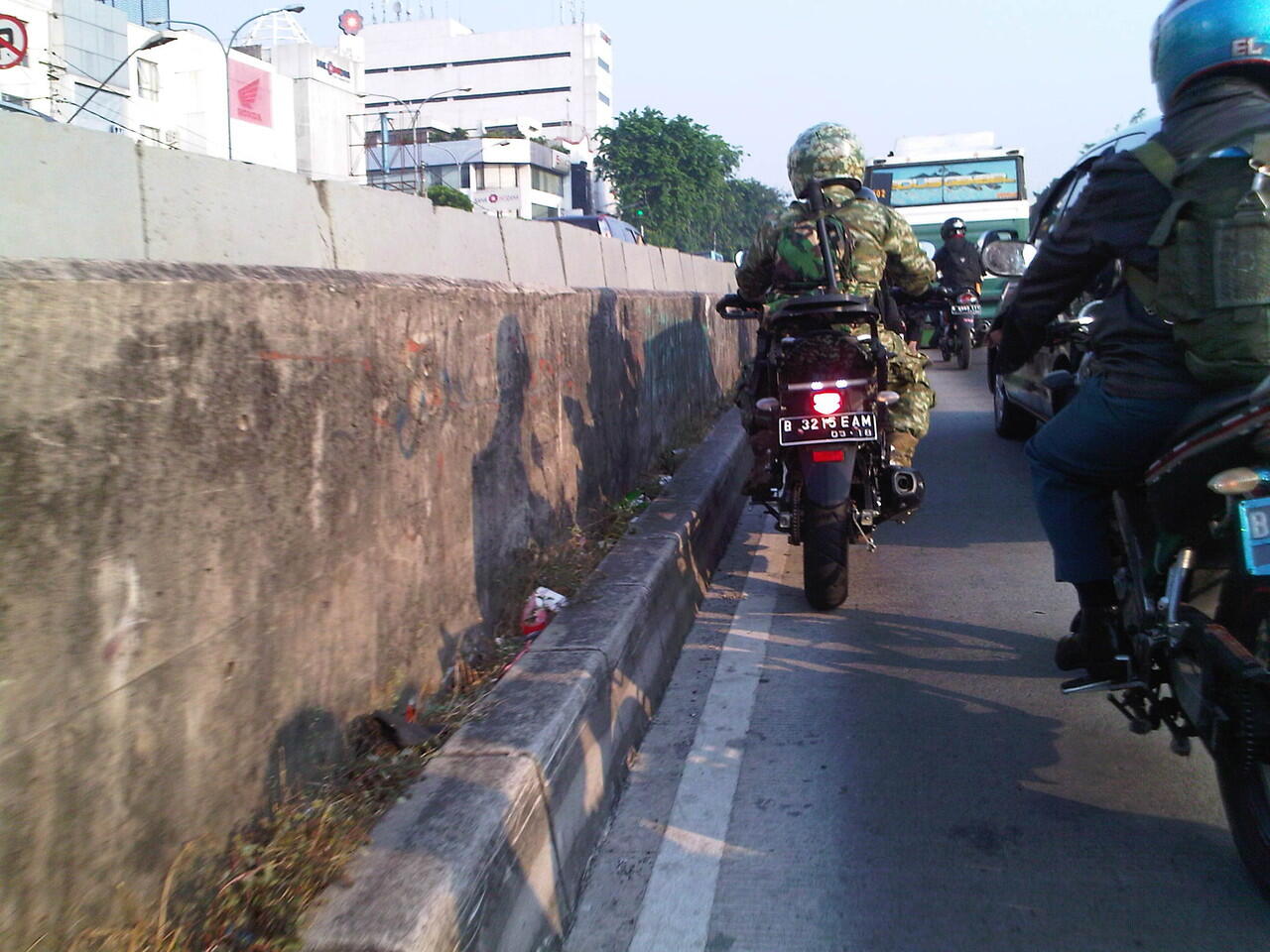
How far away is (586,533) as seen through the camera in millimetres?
5523

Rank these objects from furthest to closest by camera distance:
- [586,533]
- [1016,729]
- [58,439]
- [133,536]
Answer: [586,533] < [1016,729] < [133,536] < [58,439]

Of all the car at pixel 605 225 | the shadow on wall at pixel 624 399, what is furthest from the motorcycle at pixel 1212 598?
the car at pixel 605 225

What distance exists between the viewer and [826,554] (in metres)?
5.19

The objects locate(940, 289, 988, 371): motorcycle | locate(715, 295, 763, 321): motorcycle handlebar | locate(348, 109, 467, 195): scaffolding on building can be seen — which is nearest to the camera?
locate(715, 295, 763, 321): motorcycle handlebar

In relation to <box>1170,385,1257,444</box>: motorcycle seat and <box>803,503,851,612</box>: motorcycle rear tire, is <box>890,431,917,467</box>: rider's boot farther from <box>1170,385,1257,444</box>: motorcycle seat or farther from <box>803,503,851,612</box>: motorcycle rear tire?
<box>1170,385,1257,444</box>: motorcycle seat

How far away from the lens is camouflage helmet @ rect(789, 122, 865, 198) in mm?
5711

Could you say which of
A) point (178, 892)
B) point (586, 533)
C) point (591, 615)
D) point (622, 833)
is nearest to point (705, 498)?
point (586, 533)

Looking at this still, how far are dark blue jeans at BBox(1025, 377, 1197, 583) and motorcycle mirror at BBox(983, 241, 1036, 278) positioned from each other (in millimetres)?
806

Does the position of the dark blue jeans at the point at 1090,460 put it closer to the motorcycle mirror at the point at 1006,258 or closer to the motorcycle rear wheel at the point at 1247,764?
the motorcycle rear wheel at the point at 1247,764

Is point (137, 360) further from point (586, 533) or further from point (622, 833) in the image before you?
point (586, 533)

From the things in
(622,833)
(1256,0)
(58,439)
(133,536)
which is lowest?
(622,833)

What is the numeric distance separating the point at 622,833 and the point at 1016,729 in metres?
1.39

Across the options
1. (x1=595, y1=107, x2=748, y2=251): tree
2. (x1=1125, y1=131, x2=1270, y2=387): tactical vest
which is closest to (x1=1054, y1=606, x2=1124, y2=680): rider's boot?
(x1=1125, y1=131, x2=1270, y2=387): tactical vest

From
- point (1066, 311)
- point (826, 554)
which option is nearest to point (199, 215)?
point (826, 554)
